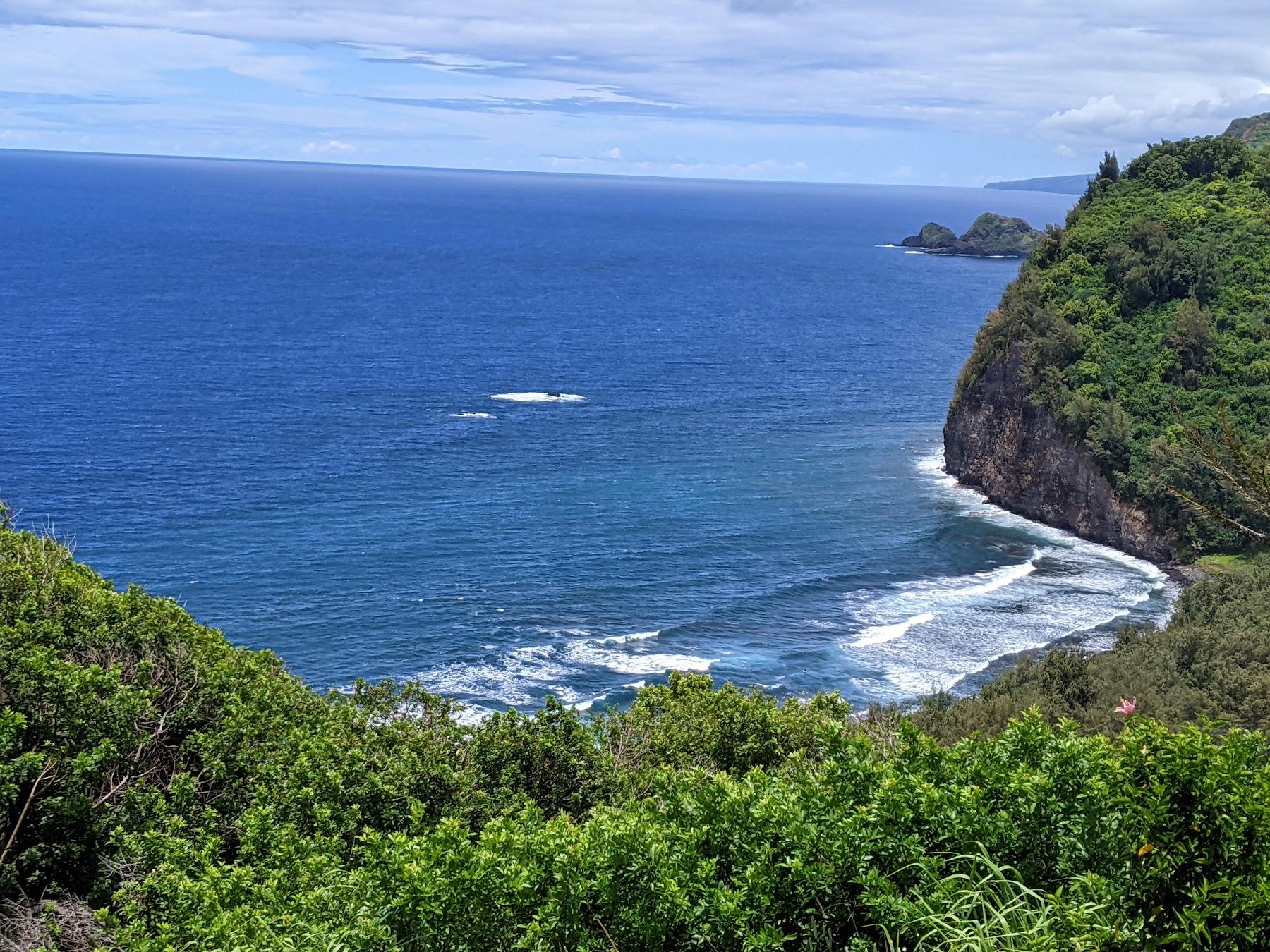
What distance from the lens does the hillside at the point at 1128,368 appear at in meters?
68.1

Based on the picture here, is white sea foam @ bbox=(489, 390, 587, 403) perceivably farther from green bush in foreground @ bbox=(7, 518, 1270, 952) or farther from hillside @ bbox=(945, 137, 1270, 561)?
green bush in foreground @ bbox=(7, 518, 1270, 952)

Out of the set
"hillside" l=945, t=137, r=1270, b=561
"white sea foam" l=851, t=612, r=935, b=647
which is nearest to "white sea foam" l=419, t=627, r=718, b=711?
"white sea foam" l=851, t=612, r=935, b=647

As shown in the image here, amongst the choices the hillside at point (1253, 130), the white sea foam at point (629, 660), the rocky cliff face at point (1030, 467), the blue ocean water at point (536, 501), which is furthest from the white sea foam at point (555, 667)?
the hillside at point (1253, 130)

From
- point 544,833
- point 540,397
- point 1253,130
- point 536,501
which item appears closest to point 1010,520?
point 536,501

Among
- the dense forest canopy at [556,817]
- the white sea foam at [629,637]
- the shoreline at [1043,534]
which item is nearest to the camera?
the dense forest canopy at [556,817]

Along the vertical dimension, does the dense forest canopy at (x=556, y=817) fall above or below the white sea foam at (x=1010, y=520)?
above

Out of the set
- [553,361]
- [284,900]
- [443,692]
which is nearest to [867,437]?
[553,361]

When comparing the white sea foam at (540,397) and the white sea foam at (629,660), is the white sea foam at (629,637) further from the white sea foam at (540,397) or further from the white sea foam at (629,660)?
the white sea foam at (540,397)

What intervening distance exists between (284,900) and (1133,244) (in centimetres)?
8172

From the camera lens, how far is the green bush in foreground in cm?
1094

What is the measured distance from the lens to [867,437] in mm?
90938

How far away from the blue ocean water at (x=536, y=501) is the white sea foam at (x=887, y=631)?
0.84 ft

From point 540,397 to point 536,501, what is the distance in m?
27.6

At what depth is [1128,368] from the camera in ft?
247
